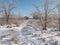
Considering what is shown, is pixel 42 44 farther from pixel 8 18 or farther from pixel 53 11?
pixel 8 18

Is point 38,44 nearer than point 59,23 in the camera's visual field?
Yes

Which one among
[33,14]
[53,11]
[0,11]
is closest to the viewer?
[53,11]

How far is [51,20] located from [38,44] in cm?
706

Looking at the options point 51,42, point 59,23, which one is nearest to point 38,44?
point 51,42

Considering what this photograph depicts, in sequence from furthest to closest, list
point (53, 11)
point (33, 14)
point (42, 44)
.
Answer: point (33, 14), point (53, 11), point (42, 44)

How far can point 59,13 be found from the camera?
1235 cm

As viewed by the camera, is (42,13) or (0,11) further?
(0,11)

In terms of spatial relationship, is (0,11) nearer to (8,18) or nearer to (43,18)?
(8,18)

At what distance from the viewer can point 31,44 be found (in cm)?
614

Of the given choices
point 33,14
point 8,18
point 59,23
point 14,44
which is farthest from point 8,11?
point 14,44

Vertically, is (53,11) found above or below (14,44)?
above

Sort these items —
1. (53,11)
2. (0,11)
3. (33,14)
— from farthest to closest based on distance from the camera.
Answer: (0,11) < (33,14) < (53,11)

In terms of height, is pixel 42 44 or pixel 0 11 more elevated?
pixel 0 11

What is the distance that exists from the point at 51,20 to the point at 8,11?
29.1 ft
